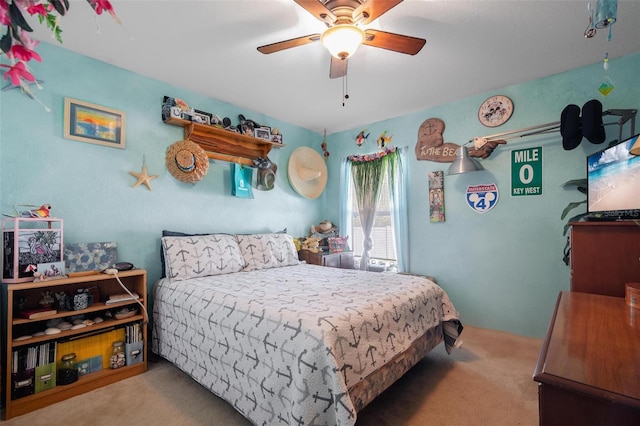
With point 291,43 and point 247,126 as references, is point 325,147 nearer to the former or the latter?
point 247,126

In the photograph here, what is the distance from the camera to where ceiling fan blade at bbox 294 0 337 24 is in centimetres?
146

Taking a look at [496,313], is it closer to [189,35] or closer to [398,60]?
[398,60]

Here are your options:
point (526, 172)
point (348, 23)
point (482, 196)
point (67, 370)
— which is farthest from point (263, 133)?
point (526, 172)

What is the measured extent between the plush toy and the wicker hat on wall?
1521mm

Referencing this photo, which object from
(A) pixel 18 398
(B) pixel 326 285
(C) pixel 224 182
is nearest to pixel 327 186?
(C) pixel 224 182

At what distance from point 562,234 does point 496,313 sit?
3.24 feet

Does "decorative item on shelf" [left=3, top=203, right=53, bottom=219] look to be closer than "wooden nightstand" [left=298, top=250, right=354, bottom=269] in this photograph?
Yes

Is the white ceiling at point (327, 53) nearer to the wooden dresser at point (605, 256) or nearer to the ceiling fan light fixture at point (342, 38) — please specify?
the ceiling fan light fixture at point (342, 38)

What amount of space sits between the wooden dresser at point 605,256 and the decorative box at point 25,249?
3390 mm

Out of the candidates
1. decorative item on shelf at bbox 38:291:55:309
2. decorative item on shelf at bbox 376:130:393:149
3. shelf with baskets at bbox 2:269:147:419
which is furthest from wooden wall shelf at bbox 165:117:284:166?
decorative item on shelf at bbox 38:291:55:309

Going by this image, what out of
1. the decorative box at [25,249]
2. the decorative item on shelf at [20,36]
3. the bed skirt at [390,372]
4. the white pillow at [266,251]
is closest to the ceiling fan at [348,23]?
the decorative item on shelf at [20,36]

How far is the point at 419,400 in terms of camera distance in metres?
1.82

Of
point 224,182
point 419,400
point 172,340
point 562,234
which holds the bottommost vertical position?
point 419,400

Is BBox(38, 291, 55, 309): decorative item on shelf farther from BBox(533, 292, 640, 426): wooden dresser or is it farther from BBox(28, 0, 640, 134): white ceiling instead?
BBox(533, 292, 640, 426): wooden dresser
